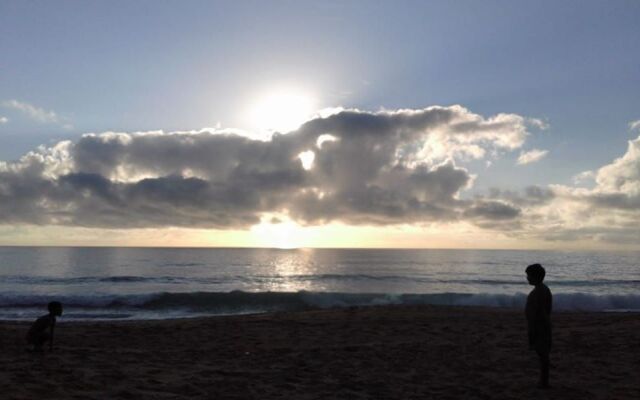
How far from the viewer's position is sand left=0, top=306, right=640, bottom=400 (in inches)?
310

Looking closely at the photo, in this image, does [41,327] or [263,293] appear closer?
[41,327]

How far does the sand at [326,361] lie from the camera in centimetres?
786

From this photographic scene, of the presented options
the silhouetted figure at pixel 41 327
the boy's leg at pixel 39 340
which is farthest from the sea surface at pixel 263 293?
the silhouetted figure at pixel 41 327

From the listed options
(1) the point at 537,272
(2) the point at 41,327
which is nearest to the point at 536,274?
(1) the point at 537,272

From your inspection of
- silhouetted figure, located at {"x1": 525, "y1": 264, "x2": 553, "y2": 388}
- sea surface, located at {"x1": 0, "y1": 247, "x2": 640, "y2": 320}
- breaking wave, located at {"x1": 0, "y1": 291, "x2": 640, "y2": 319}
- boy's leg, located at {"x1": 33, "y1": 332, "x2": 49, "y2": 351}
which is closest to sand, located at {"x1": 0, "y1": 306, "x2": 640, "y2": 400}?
boy's leg, located at {"x1": 33, "y1": 332, "x2": 49, "y2": 351}

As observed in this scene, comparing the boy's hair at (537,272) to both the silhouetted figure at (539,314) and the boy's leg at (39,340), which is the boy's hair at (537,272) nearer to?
the silhouetted figure at (539,314)

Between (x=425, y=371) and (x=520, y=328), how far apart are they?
6.63 metres

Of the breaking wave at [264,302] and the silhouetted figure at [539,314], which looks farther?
the breaking wave at [264,302]

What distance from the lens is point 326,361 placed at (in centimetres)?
1059

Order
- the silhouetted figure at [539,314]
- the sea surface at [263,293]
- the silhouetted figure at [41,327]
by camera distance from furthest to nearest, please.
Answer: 1. the sea surface at [263,293]
2. the silhouetted figure at [41,327]
3. the silhouetted figure at [539,314]

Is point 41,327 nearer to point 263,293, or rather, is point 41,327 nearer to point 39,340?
point 39,340

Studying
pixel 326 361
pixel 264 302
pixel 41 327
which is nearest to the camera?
pixel 41 327

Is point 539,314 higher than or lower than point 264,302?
higher

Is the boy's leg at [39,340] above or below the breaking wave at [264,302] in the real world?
above
